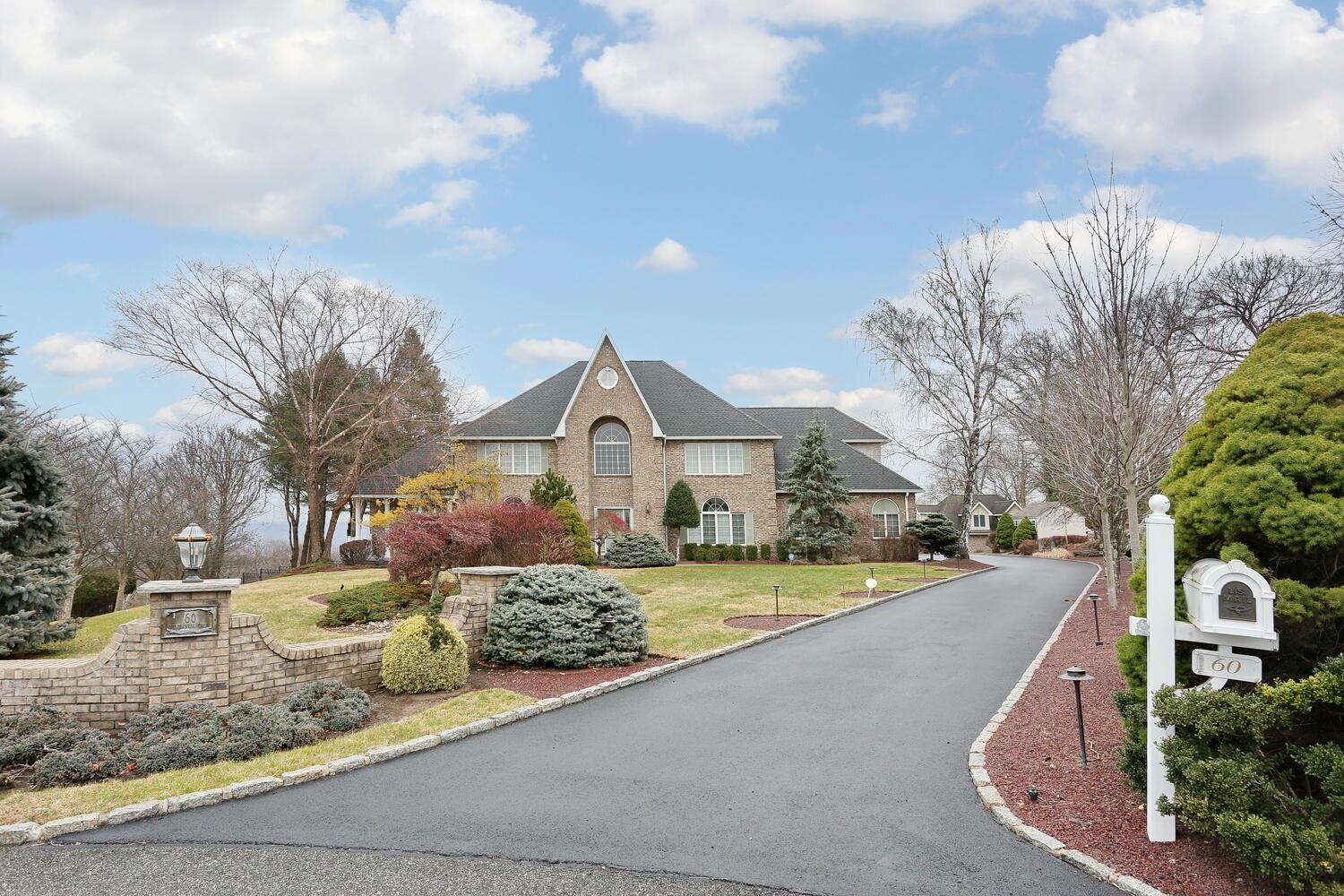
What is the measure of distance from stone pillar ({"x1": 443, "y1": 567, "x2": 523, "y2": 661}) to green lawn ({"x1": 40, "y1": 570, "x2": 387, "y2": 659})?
3318mm

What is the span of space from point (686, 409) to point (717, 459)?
2.89 metres

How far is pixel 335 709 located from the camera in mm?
8461

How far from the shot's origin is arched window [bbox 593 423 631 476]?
112 feet

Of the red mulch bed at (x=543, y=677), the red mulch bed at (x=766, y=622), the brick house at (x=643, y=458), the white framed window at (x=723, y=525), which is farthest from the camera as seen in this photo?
the white framed window at (x=723, y=525)

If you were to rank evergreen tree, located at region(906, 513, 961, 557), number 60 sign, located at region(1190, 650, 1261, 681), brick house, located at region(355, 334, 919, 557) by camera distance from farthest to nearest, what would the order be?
evergreen tree, located at region(906, 513, 961, 557) → brick house, located at region(355, 334, 919, 557) → number 60 sign, located at region(1190, 650, 1261, 681)

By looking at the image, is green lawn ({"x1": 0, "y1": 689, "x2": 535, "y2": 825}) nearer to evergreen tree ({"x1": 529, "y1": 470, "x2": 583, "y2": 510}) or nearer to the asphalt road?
the asphalt road

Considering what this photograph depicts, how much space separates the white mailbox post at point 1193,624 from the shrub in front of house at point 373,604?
12724mm

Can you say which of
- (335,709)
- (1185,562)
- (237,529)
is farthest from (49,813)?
(237,529)

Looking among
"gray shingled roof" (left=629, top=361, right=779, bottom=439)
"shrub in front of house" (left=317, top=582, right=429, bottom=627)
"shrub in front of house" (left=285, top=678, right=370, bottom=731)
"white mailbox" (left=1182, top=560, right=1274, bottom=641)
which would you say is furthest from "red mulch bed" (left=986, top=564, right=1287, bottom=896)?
"gray shingled roof" (left=629, top=361, right=779, bottom=439)

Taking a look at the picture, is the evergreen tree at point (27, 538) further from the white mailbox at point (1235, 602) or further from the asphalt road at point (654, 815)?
the white mailbox at point (1235, 602)

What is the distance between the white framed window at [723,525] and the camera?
34406 mm

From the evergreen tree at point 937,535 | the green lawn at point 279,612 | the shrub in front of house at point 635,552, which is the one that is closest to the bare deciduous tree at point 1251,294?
the evergreen tree at point 937,535

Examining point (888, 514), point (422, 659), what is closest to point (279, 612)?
point (422, 659)

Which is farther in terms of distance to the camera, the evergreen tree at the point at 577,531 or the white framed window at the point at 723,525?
the white framed window at the point at 723,525
